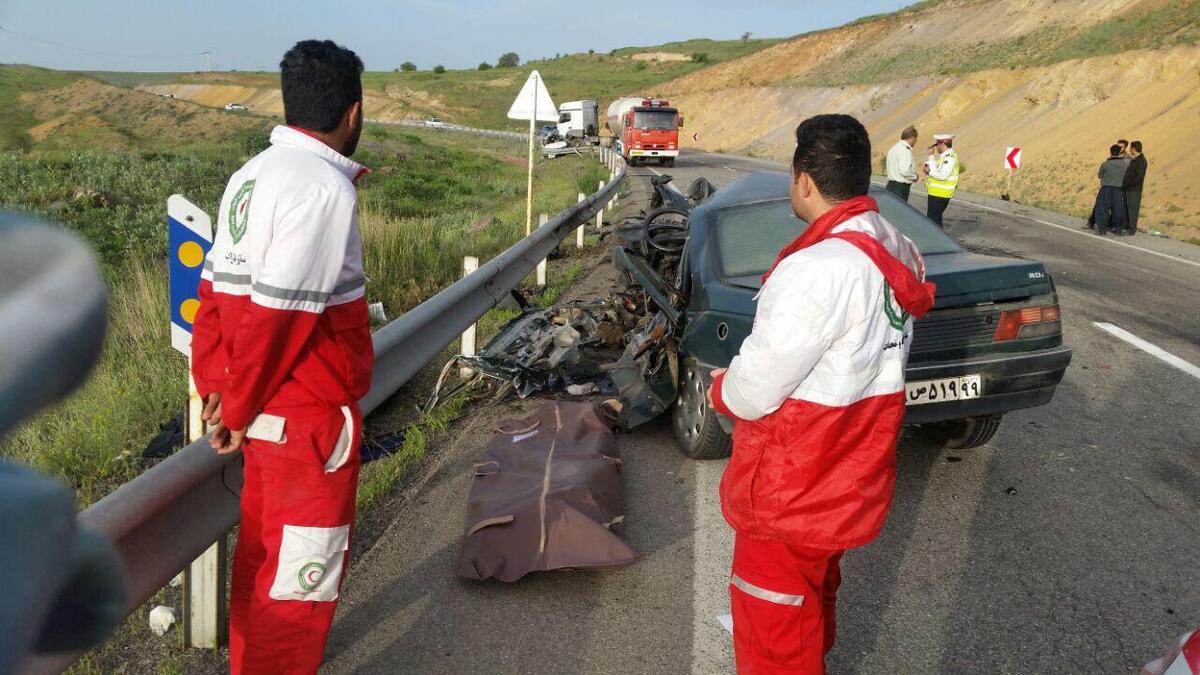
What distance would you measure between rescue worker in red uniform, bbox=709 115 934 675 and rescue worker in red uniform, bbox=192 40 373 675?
1.12m

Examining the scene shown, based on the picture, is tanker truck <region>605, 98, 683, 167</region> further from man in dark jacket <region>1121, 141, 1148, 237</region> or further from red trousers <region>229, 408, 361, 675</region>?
red trousers <region>229, 408, 361, 675</region>

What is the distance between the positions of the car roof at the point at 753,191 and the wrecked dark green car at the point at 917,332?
0.03 metres

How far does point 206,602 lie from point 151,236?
12630mm

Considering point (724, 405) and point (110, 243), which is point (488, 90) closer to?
point (110, 243)

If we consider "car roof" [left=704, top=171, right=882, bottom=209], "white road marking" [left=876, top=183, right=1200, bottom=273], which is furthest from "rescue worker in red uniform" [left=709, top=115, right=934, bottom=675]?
"white road marking" [left=876, top=183, right=1200, bottom=273]

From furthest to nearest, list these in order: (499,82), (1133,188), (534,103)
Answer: (499,82) < (1133,188) < (534,103)

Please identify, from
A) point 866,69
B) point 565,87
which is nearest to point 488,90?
point 565,87

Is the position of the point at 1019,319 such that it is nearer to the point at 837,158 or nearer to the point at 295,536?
the point at 837,158

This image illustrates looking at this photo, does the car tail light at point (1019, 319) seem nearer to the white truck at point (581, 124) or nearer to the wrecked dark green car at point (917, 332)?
the wrecked dark green car at point (917, 332)

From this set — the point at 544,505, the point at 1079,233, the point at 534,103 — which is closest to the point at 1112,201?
the point at 1079,233

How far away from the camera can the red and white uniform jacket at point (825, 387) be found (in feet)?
7.80

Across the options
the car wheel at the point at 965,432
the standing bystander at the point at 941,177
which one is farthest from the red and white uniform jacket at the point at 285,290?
the standing bystander at the point at 941,177

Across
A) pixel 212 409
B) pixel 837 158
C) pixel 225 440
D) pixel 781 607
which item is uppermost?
pixel 837 158

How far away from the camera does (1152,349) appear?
25.4 feet
